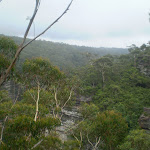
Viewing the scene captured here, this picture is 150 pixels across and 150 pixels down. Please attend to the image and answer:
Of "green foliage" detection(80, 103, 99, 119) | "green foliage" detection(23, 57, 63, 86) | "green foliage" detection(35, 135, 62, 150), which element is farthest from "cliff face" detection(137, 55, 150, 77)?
"green foliage" detection(35, 135, 62, 150)

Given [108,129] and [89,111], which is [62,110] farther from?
[108,129]

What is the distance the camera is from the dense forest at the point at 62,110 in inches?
222

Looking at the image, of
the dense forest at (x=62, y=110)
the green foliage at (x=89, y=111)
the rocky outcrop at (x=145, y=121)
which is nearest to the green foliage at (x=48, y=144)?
the dense forest at (x=62, y=110)

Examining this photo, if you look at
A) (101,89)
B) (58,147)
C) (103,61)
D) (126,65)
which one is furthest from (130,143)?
(126,65)

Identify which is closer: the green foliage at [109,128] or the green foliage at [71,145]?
the green foliage at [71,145]

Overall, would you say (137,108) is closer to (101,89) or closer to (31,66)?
(101,89)

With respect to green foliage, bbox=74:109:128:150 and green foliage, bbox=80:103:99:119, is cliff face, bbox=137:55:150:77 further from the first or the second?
green foliage, bbox=74:109:128:150

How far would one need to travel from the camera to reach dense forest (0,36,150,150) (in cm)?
564

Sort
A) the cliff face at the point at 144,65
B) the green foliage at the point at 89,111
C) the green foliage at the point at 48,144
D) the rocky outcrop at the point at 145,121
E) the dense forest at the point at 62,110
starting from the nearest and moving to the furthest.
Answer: the dense forest at the point at 62,110 → the green foliage at the point at 48,144 → the green foliage at the point at 89,111 → the rocky outcrop at the point at 145,121 → the cliff face at the point at 144,65

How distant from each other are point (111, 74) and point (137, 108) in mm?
11834

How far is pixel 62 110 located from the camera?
13055 millimetres

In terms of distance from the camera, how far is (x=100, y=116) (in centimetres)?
984

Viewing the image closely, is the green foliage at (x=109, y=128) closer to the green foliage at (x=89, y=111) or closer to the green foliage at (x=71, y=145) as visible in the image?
the green foliage at (x=71, y=145)

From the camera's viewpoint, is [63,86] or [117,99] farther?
[117,99]
